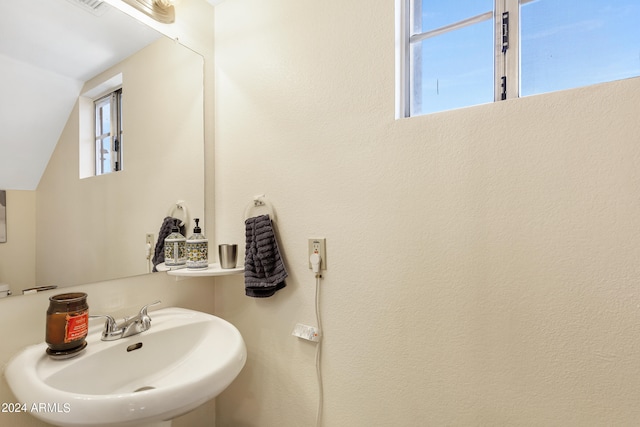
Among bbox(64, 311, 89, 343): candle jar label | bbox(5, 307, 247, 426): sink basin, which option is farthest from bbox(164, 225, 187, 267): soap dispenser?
bbox(64, 311, 89, 343): candle jar label

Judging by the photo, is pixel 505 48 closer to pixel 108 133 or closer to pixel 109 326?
pixel 108 133

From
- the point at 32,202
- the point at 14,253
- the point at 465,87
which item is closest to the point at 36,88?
the point at 32,202

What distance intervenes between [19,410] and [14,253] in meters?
0.47

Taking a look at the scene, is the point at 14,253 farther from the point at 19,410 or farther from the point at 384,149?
the point at 384,149

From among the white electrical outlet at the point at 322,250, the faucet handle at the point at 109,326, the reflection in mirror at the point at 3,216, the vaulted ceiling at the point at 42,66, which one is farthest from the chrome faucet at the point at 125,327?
the white electrical outlet at the point at 322,250

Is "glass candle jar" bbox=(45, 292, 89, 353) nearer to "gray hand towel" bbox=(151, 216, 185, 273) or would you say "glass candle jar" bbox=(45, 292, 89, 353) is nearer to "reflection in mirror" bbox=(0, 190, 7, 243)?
"reflection in mirror" bbox=(0, 190, 7, 243)

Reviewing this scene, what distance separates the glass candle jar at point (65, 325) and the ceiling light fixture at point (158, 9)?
45.7 inches

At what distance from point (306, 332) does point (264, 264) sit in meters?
0.32

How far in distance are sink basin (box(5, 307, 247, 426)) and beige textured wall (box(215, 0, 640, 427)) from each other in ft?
1.03

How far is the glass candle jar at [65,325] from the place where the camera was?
824mm

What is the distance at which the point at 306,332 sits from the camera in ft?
3.87

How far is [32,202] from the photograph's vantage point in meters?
0.92

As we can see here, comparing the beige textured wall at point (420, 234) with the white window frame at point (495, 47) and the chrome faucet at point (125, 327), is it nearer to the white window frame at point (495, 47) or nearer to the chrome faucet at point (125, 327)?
the white window frame at point (495, 47)

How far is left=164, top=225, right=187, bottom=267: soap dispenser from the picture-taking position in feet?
4.18
